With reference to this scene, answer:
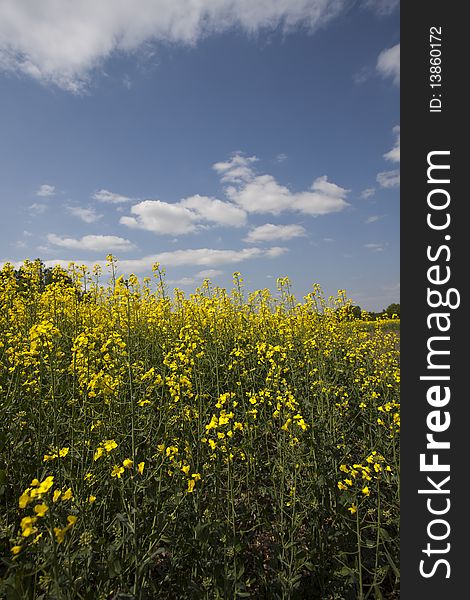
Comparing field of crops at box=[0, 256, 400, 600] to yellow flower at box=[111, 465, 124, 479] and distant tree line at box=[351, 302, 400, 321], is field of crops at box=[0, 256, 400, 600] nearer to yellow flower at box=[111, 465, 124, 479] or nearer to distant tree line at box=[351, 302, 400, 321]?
yellow flower at box=[111, 465, 124, 479]

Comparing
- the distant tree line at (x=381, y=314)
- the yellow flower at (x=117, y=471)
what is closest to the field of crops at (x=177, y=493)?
the yellow flower at (x=117, y=471)

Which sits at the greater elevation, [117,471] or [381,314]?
[381,314]

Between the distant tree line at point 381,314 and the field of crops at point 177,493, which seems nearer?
the field of crops at point 177,493

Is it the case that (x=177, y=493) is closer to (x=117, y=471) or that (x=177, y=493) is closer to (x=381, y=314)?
(x=117, y=471)

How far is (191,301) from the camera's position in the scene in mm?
5953

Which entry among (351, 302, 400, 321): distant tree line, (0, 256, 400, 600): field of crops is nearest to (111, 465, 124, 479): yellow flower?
(0, 256, 400, 600): field of crops

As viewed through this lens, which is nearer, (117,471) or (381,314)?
(117,471)

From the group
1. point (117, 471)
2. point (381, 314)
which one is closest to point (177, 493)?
point (117, 471)

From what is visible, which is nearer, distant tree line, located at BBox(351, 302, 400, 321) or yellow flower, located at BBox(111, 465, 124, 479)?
yellow flower, located at BBox(111, 465, 124, 479)

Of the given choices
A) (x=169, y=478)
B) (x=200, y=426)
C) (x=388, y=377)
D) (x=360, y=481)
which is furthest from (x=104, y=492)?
(x=388, y=377)

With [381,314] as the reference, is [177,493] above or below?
below

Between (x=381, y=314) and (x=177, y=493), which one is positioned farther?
(x=381, y=314)

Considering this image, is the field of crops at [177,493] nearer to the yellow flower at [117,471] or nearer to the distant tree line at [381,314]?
the yellow flower at [117,471]

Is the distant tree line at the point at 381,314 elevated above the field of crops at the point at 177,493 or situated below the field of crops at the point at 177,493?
above
